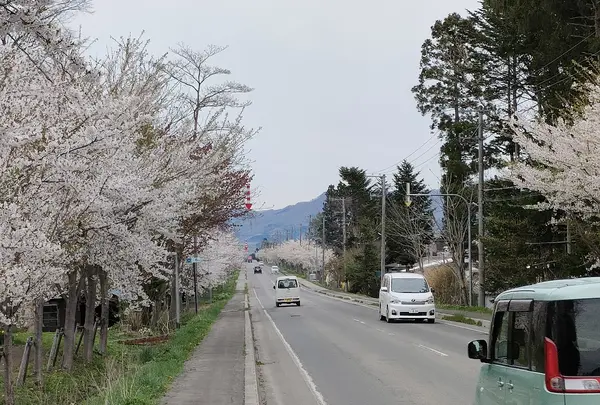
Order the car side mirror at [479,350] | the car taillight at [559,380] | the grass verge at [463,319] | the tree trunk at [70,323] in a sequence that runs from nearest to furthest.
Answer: the car taillight at [559,380] < the car side mirror at [479,350] < the tree trunk at [70,323] < the grass verge at [463,319]

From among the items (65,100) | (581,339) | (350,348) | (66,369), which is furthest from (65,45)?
(350,348)

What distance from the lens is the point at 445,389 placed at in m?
12.5

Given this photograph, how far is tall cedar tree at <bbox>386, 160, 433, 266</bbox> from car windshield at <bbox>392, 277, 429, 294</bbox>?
1934 centimetres

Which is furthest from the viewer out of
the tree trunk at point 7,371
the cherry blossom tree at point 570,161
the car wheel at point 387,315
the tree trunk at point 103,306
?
the car wheel at point 387,315

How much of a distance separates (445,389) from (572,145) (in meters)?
9.22

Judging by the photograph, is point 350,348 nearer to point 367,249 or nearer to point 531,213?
point 531,213

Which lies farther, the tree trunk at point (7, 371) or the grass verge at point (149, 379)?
the tree trunk at point (7, 371)

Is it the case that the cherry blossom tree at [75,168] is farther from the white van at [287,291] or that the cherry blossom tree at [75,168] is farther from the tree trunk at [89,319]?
the white van at [287,291]

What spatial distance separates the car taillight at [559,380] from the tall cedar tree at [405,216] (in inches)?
1771

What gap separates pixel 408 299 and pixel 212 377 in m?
17.5

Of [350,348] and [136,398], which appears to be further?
[350,348]

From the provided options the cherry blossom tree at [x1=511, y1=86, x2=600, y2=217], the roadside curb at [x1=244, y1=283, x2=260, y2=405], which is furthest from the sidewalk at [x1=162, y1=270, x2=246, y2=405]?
the cherry blossom tree at [x1=511, y1=86, x2=600, y2=217]

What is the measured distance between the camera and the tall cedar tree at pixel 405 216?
56562 mm

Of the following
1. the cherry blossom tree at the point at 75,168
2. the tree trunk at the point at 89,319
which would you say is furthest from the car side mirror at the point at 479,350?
the tree trunk at the point at 89,319
